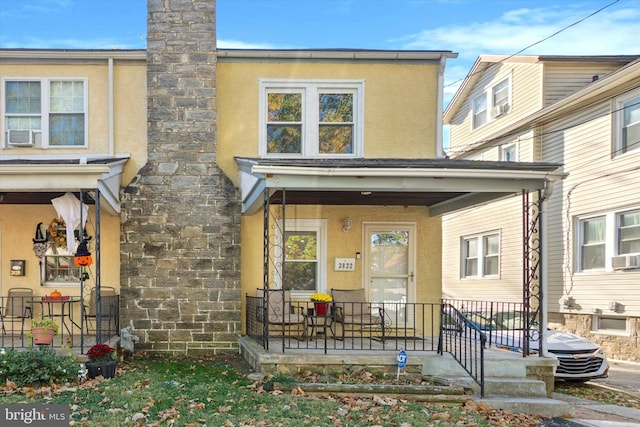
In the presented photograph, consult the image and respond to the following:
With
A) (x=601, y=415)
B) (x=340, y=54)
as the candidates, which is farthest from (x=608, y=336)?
(x=340, y=54)

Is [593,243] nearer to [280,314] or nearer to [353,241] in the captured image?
[353,241]

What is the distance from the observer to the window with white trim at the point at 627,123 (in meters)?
13.4

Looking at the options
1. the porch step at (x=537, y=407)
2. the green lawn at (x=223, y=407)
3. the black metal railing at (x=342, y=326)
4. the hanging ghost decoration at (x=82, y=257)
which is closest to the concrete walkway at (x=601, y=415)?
the porch step at (x=537, y=407)

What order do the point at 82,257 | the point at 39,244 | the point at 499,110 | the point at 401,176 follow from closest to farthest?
the point at 401,176, the point at 82,257, the point at 39,244, the point at 499,110

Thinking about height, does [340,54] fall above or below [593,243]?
above

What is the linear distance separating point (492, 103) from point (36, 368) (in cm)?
1578

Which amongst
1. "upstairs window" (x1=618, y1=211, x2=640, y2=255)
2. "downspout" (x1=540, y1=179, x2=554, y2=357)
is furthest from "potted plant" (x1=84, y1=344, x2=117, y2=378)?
"upstairs window" (x1=618, y1=211, x2=640, y2=255)

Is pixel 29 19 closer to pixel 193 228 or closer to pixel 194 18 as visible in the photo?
pixel 194 18

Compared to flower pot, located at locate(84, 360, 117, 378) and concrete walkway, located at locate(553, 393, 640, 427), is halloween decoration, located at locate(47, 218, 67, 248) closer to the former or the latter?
flower pot, located at locate(84, 360, 117, 378)

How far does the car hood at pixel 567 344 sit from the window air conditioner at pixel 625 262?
331cm

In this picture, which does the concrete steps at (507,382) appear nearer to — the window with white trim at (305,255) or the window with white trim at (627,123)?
the window with white trim at (305,255)

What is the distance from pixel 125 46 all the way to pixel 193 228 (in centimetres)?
378

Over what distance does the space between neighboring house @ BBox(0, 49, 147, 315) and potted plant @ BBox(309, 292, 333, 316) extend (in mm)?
3726

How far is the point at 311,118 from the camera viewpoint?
11375mm
